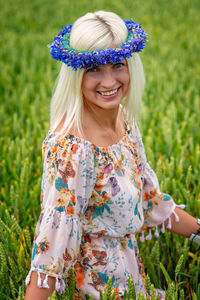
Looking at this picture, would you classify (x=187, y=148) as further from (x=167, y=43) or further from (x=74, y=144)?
(x=167, y=43)

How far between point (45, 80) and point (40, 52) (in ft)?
3.59

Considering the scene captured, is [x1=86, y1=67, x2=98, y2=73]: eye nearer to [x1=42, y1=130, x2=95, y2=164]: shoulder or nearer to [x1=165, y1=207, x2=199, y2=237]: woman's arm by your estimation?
[x1=42, y1=130, x2=95, y2=164]: shoulder

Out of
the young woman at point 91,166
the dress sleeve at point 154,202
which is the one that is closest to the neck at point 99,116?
the young woman at point 91,166

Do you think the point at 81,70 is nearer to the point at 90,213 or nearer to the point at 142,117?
the point at 90,213

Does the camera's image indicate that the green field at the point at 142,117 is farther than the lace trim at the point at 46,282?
Yes

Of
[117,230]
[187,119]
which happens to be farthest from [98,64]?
[187,119]

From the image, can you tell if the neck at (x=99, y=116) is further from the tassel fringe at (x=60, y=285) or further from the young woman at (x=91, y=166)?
the tassel fringe at (x=60, y=285)

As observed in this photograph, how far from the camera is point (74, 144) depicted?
1.20 m

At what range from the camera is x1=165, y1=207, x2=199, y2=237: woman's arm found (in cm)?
158

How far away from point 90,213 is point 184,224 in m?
0.49

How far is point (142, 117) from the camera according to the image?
317 centimetres

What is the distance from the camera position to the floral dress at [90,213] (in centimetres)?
117

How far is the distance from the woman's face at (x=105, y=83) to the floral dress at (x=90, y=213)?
0.15 metres

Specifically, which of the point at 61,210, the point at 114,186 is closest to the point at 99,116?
the point at 114,186
